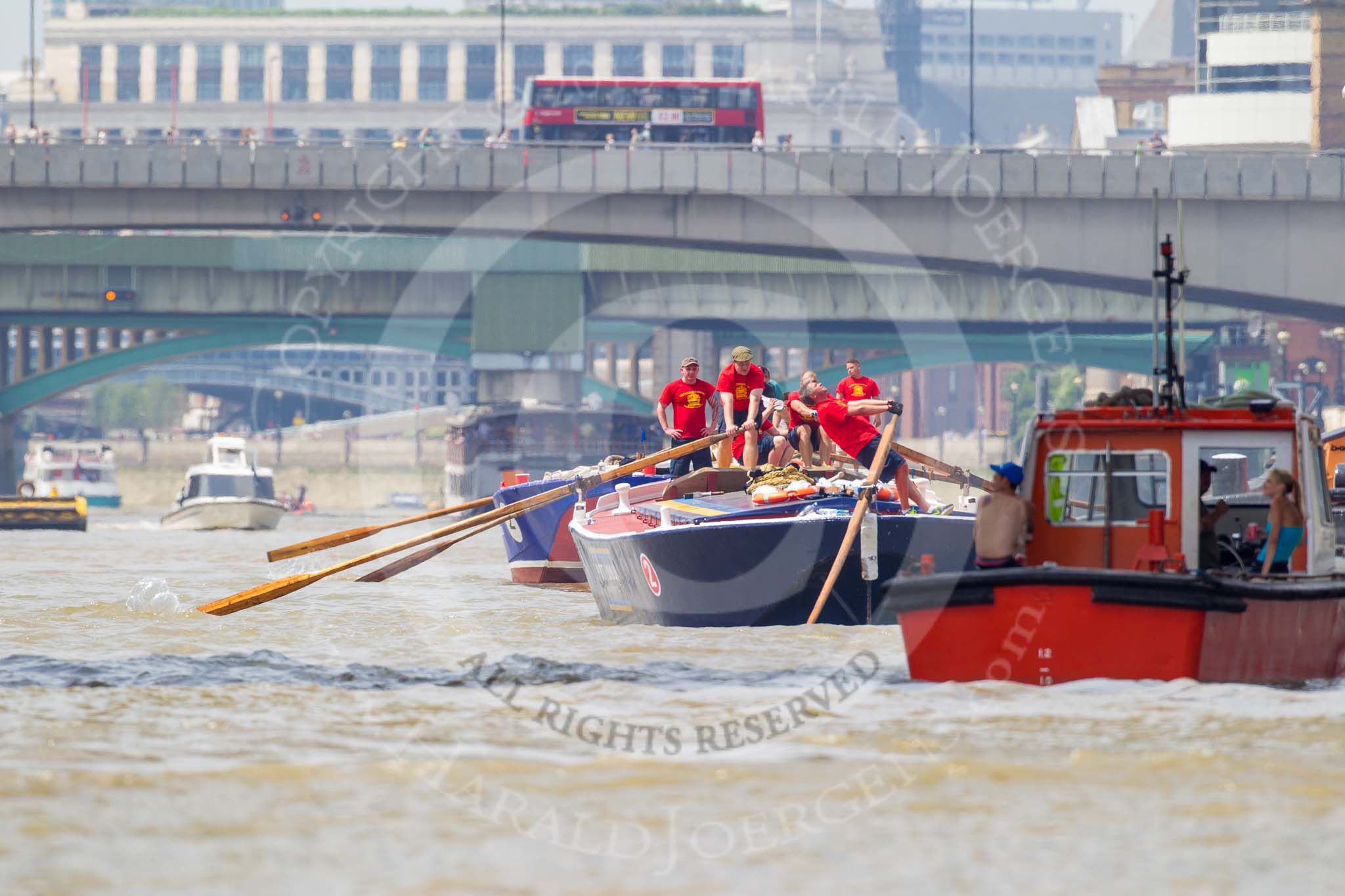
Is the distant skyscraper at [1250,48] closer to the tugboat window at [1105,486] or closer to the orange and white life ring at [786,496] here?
the orange and white life ring at [786,496]

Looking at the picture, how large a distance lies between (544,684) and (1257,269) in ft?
135

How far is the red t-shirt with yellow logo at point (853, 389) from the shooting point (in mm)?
20750

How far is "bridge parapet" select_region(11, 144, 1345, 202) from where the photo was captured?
53.0 meters

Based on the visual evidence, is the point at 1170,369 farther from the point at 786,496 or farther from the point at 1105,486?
the point at 786,496

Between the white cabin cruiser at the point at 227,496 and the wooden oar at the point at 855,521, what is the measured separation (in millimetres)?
41748

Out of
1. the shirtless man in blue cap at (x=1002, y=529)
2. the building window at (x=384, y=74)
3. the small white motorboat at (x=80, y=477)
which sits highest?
the building window at (x=384, y=74)

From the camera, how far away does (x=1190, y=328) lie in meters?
80.1

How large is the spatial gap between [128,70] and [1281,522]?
16327 centimetres

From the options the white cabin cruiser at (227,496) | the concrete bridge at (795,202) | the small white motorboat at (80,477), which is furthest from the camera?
the small white motorboat at (80,477)

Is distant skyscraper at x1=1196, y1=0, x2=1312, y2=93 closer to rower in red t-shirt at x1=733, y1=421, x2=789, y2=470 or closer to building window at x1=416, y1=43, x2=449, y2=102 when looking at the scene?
building window at x1=416, y1=43, x2=449, y2=102

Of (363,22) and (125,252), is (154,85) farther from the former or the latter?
(125,252)

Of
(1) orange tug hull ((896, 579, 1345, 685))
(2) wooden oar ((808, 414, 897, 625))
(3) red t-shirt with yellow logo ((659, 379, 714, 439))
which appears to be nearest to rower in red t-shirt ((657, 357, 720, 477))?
(3) red t-shirt with yellow logo ((659, 379, 714, 439))

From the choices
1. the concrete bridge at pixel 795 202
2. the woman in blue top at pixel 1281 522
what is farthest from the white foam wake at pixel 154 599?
the concrete bridge at pixel 795 202

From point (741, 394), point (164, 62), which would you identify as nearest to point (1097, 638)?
point (741, 394)
